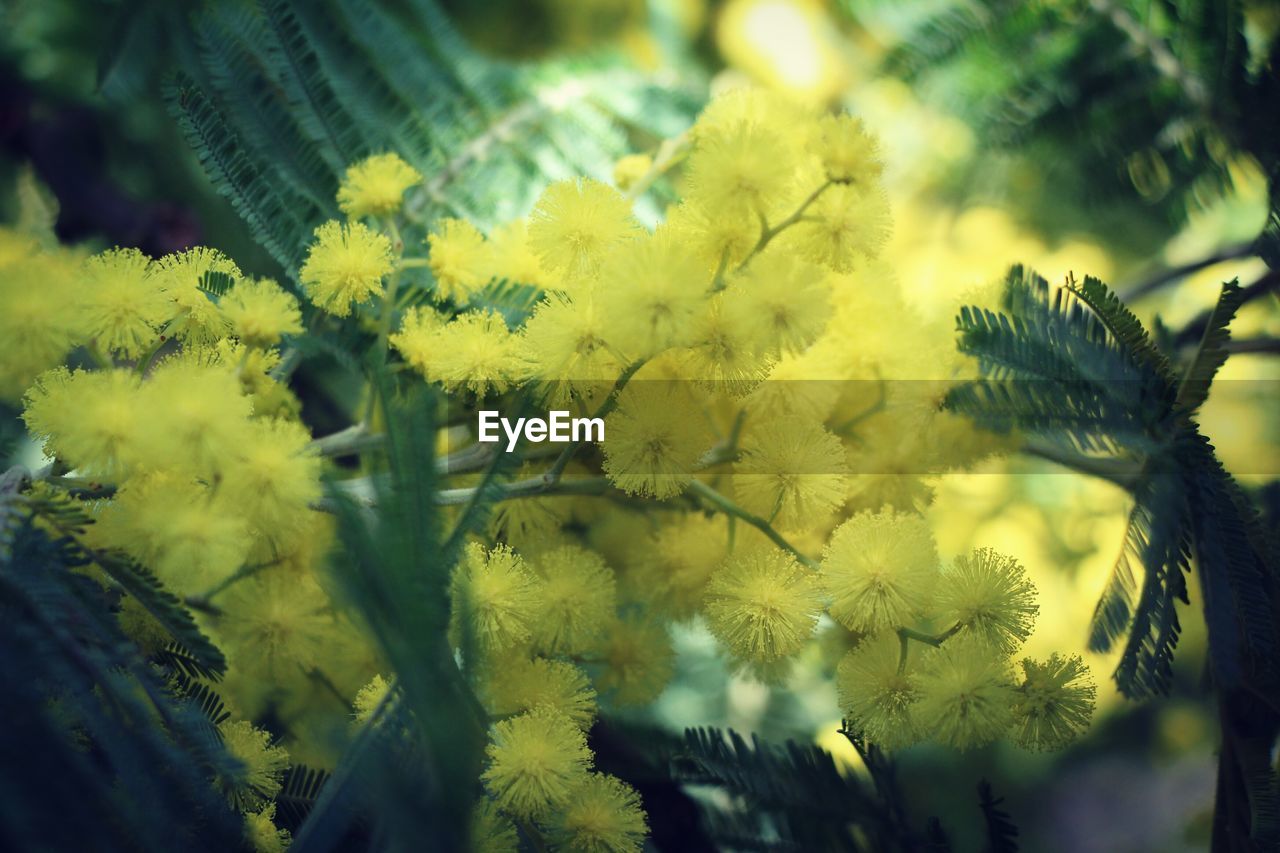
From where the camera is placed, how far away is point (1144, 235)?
1.10 m

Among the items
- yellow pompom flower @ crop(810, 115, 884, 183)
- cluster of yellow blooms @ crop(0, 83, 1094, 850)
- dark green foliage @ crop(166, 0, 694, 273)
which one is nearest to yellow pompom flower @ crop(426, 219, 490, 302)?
cluster of yellow blooms @ crop(0, 83, 1094, 850)

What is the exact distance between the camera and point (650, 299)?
1.51 feet

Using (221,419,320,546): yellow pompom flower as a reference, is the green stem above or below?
above

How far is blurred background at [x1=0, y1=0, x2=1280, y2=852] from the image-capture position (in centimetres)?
84

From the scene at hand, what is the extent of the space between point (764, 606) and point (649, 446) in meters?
0.11

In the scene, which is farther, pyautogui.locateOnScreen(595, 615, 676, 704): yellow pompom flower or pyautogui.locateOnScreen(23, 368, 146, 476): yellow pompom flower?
pyautogui.locateOnScreen(595, 615, 676, 704): yellow pompom flower

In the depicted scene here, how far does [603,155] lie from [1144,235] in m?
0.70

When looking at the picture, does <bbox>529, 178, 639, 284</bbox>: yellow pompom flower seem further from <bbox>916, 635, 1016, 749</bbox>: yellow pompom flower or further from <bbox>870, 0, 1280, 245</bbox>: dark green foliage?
<bbox>870, 0, 1280, 245</bbox>: dark green foliage

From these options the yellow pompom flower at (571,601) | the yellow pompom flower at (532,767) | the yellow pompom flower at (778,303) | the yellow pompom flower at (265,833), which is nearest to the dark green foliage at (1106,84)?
the yellow pompom flower at (778,303)

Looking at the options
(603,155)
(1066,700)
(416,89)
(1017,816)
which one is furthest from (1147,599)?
(1017,816)

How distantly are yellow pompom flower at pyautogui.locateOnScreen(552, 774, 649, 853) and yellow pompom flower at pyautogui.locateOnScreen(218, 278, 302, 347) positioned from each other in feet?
0.98

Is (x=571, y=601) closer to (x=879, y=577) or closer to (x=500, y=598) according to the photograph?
(x=500, y=598)

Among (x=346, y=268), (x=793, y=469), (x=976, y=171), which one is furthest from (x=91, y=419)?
(x=976, y=171)

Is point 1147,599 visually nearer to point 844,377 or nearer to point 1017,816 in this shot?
point 844,377
